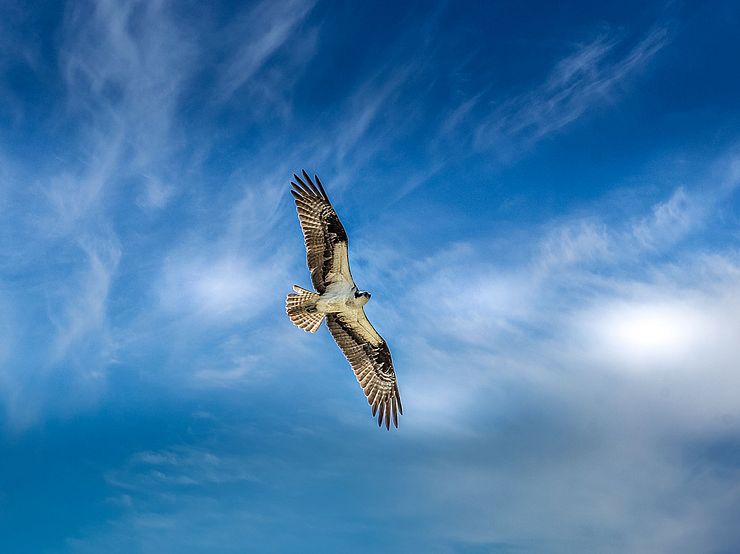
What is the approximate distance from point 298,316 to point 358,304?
7.56ft

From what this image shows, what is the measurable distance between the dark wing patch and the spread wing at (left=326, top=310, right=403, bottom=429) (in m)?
3.93

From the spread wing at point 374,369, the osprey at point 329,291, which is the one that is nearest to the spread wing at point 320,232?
the osprey at point 329,291

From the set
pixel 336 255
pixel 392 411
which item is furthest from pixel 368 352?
pixel 336 255

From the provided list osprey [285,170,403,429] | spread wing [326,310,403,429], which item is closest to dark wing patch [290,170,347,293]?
→ osprey [285,170,403,429]

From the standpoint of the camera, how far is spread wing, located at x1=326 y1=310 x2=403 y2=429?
1171 inches

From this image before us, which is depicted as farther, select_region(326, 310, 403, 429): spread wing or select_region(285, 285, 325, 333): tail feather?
select_region(326, 310, 403, 429): spread wing

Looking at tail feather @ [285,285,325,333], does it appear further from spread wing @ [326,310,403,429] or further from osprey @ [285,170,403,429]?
spread wing @ [326,310,403,429]

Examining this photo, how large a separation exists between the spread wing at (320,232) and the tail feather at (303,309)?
99 centimetres

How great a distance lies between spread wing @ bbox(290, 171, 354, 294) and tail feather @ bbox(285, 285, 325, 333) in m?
0.99

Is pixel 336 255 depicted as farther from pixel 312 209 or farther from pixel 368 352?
pixel 368 352

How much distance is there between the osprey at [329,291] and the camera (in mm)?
26859

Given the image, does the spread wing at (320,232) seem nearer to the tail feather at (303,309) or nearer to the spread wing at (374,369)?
the tail feather at (303,309)

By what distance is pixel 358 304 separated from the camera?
90.5ft

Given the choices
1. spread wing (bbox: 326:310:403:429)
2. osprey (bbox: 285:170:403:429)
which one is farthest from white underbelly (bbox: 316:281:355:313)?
spread wing (bbox: 326:310:403:429)
